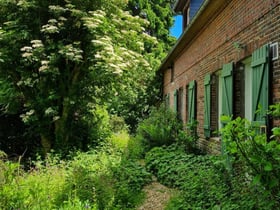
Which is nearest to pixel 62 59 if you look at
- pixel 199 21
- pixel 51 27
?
pixel 51 27

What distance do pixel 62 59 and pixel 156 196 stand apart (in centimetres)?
674

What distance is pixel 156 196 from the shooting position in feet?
22.8

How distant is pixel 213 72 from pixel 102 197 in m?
4.15

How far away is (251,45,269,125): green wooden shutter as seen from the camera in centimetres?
511

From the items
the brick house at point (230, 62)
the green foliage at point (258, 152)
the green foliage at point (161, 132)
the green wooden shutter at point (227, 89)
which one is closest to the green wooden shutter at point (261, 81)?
the brick house at point (230, 62)

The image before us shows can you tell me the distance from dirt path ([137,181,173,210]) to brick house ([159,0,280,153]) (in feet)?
5.14

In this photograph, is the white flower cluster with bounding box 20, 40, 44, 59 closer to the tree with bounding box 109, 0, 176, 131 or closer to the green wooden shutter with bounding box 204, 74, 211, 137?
the tree with bounding box 109, 0, 176, 131

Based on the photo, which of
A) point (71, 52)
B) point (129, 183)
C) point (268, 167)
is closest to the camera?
point (268, 167)

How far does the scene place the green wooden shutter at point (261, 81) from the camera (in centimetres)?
511

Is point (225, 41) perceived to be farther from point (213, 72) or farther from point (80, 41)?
point (80, 41)

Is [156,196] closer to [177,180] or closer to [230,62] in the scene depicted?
[177,180]

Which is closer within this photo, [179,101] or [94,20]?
[94,20]

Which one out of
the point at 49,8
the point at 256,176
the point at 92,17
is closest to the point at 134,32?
the point at 92,17

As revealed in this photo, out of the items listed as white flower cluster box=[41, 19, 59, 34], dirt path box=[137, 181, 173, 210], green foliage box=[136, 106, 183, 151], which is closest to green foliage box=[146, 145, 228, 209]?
dirt path box=[137, 181, 173, 210]
